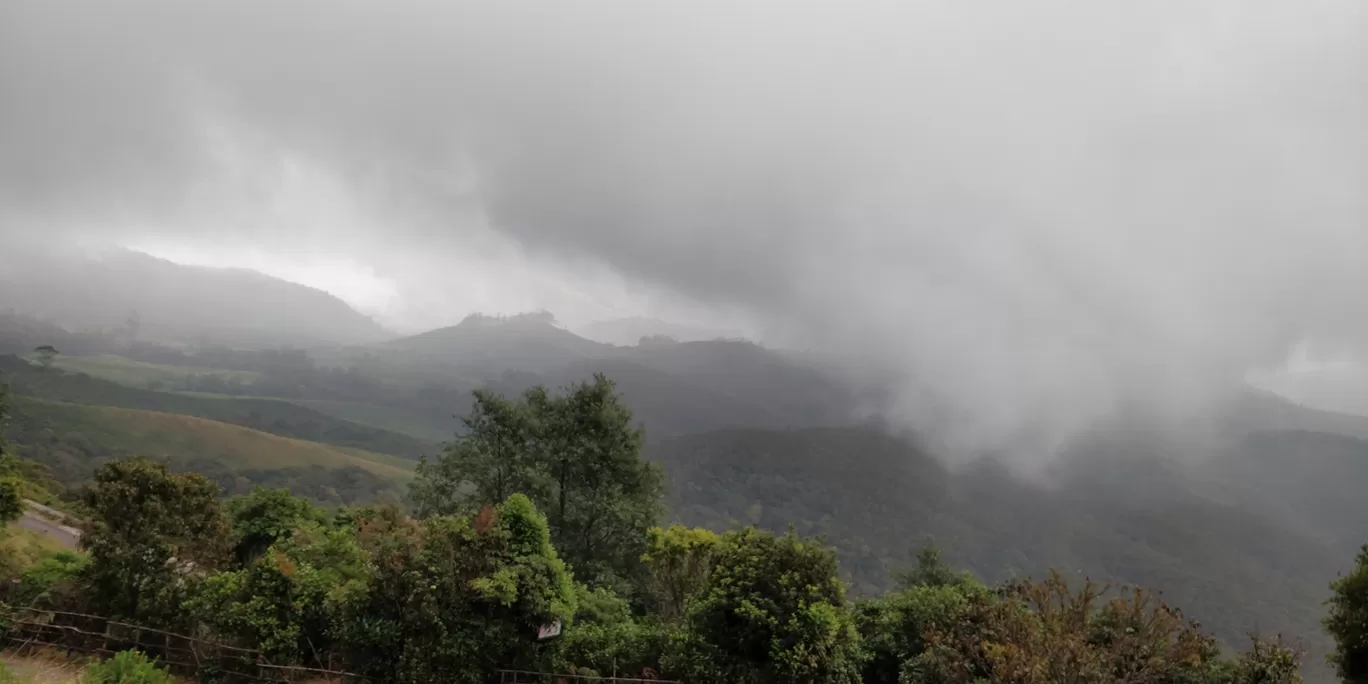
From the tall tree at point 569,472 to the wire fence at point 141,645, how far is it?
1470cm

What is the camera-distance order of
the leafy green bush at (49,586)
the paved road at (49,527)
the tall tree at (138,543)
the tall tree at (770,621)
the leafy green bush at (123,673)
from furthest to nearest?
the paved road at (49,527)
the leafy green bush at (49,586)
the tall tree at (138,543)
the tall tree at (770,621)
the leafy green bush at (123,673)

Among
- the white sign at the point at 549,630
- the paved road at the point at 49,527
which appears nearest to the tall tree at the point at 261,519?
the white sign at the point at 549,630

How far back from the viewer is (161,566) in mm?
17375

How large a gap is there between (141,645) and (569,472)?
17.9m

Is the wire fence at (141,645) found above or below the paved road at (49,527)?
above

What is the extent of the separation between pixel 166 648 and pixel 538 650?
9.88 meters

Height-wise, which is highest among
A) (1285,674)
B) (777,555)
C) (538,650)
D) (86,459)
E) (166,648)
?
(777,555)

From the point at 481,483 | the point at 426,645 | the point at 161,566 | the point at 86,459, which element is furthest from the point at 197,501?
the point at 86,459

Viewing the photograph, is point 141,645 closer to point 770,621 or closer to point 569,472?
point 770,621

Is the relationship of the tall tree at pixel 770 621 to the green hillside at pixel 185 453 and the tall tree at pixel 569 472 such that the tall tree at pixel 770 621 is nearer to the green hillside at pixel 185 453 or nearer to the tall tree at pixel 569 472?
the tall tree at pixel 569 472

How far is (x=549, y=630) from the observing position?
15.2 m

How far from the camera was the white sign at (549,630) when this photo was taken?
49.6 feet

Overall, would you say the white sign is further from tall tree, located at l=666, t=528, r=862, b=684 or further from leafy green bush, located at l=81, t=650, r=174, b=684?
leafy green bush, located at l=81, t=650, r=174, b=684

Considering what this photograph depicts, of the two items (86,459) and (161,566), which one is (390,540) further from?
(86,459)
